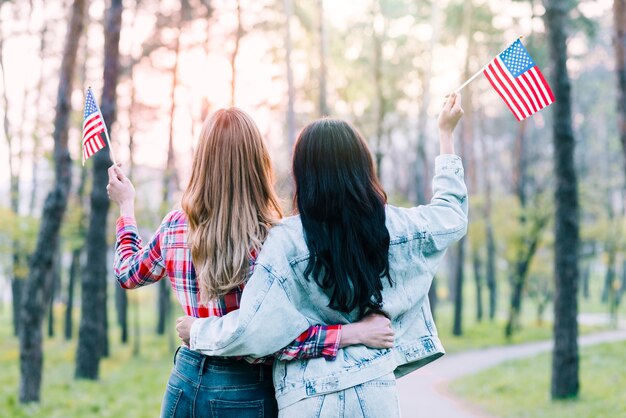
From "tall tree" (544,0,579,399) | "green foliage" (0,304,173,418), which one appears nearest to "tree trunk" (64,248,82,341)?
"green foliage" (0,304,173,418)

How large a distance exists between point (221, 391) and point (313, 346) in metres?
0.48

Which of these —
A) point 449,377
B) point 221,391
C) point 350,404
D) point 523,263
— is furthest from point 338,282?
point 523,263

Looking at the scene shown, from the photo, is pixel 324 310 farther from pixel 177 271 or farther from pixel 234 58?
pixel 234 58

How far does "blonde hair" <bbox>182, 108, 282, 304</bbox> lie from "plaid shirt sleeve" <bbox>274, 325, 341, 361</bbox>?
0.36 metres

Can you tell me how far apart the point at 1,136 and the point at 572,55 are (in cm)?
2036

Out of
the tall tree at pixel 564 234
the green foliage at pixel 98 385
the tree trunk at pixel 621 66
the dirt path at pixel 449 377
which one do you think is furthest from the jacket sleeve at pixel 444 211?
the tall tree at pixel 564 234

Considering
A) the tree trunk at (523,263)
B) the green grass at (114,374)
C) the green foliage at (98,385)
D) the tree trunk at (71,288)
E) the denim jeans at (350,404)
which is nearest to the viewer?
the denim jeans at (350,404)

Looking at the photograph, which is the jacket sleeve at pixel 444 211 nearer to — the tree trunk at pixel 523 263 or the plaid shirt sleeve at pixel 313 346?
the plaid shirt sleeve at pixel 313 346

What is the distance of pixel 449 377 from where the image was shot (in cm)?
1520

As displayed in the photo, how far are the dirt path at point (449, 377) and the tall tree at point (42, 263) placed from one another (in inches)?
216

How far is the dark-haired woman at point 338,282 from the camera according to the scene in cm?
265

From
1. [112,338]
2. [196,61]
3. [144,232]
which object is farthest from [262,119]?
[112,338]

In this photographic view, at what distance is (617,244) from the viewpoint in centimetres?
2619

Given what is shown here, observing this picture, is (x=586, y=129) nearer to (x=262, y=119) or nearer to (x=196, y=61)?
(x=262, y=119)
